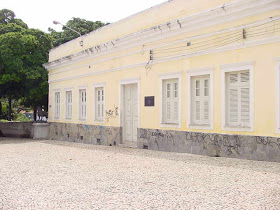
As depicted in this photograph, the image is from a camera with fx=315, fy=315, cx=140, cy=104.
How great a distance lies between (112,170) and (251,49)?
451cm

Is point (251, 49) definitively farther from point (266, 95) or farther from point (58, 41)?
point (58, 41)

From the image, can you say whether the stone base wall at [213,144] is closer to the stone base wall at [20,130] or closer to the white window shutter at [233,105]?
the white window shutter at [233,105]

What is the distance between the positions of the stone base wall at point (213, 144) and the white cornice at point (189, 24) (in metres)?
3.07

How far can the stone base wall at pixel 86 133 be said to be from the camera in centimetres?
1223

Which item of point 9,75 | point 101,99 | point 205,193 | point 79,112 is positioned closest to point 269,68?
point 205,193

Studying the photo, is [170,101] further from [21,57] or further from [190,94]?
[21,57]

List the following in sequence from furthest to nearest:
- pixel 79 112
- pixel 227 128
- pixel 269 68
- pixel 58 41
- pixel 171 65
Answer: pixel 58 41 → pixel 79 112 → pixel 171 65 → pixel 227 128 → pixel 269 68

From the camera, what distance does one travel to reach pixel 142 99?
10.9 meters

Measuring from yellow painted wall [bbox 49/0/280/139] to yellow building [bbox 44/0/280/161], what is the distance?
0.02 m

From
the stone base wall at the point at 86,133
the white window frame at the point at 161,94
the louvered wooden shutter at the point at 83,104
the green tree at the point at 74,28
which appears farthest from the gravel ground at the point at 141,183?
the green tree at the point at 74,28

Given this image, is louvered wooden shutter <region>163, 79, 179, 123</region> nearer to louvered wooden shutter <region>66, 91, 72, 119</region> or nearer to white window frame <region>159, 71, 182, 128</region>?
white window frame <region>159, 71, 182, 128</region>

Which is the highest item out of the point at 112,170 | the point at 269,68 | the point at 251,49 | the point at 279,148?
the point at 251,49

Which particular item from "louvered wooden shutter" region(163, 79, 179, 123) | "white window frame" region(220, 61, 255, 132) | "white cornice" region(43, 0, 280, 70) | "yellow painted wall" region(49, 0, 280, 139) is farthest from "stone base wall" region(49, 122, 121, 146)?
"white window frame" region(220, 61, 255, 132)

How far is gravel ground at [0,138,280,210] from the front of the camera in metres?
4.46
